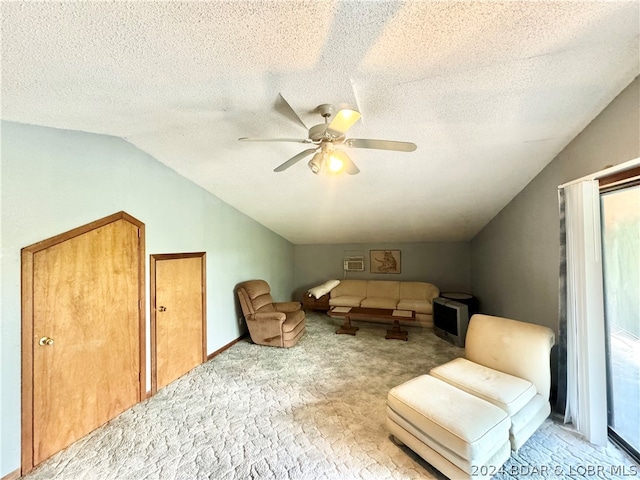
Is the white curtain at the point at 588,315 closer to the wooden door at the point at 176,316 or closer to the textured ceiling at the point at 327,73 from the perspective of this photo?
the textured ceiling at the point at 327,73

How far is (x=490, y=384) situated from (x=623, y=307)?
1172 mm

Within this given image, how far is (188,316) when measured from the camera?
3.45 meters

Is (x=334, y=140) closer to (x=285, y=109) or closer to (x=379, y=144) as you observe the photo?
(x=379, y=144)

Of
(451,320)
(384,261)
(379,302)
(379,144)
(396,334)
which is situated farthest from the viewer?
(384,261)

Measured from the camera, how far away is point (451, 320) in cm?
422

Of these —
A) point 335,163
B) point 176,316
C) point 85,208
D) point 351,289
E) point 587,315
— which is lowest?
point 351,289

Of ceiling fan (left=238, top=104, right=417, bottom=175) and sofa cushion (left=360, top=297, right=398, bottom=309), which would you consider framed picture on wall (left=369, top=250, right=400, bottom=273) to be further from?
ceiling fan (left=238, top=104, right=417, bottom=175)

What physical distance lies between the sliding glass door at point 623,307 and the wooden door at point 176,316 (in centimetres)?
421

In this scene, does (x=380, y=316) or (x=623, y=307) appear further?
(x=380, y=316)

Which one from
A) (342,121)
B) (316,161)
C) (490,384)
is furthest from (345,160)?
(490,384)

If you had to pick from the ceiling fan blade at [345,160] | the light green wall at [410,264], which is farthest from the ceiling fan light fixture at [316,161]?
the light green wall at [410,264]

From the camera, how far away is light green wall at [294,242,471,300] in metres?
5.79

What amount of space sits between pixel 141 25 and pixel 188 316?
10.4 feet

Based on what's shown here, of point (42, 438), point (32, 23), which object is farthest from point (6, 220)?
point (42, 438)
